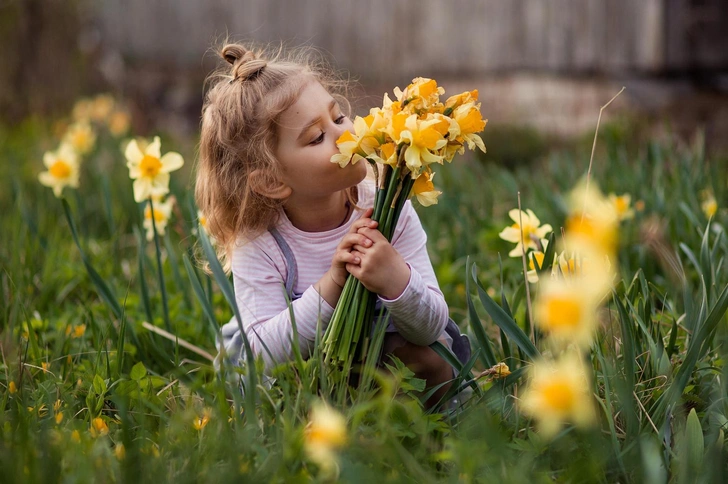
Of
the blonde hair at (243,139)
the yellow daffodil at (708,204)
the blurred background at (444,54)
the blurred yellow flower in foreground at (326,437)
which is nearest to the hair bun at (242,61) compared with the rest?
the blonde hair at (243,139)

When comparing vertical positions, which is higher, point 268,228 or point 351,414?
point 268,228

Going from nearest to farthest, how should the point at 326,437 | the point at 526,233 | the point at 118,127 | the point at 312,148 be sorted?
the point at 326,437 → the point at 312,148 → the point at 526,233 → the point at 118,127

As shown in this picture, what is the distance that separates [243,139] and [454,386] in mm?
684

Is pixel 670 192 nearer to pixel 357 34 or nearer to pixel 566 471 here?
pixel 566 471

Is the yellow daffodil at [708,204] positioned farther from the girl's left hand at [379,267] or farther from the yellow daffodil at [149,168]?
the yellow daffodil at [149,168]

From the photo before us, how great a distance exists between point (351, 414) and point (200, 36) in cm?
777

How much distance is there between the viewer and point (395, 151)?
1.29 m

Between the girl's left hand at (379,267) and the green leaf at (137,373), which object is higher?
the girl's left hand at (379,267)

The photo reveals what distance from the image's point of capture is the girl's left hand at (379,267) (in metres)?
1.38

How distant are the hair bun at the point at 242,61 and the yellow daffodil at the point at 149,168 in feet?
1.23

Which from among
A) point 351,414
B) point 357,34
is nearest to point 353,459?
point 351,414

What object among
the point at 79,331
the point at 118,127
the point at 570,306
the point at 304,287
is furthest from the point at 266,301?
the point at 118,127

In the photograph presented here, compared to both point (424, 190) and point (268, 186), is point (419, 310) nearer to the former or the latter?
point (424, 190)

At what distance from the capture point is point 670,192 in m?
2.67
